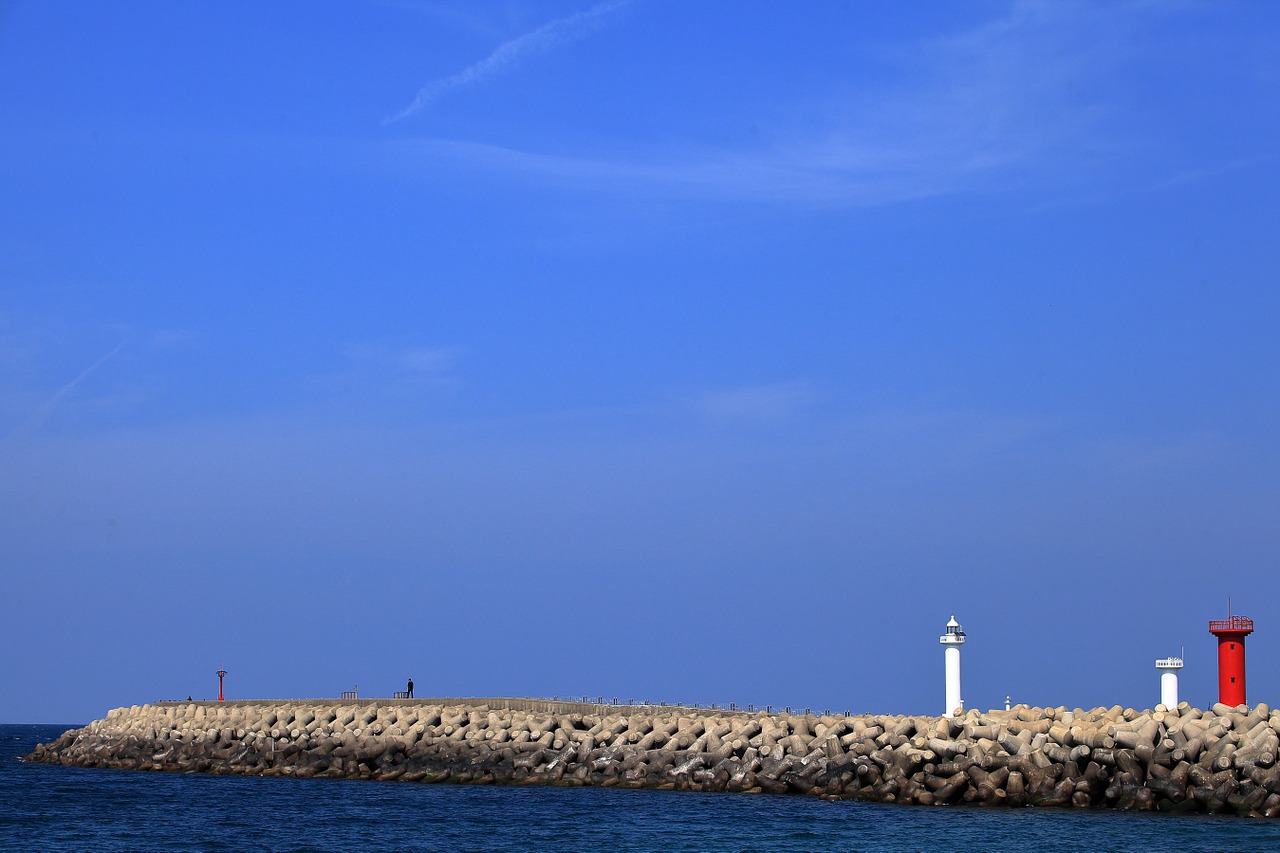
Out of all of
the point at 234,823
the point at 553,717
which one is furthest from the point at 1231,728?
the point at 234,823

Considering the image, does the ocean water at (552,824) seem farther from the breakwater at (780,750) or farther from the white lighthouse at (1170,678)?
the white lighthouse at (1170,678)

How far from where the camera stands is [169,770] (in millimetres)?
42688

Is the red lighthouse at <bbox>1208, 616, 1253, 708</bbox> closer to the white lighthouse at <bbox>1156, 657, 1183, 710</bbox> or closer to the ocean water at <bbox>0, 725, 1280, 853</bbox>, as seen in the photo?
the white lighthouse at <bbox>1156, 657, 1183, 710</bbox>

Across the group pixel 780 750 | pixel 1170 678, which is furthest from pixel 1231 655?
pixel 780 750

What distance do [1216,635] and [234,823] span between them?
21.6 m

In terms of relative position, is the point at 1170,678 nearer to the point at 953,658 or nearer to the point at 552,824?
the point at 953,658

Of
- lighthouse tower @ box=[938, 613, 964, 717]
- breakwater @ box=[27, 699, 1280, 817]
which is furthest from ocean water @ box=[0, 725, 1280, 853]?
lighthouse tower @ box=[938, 613, 964, 717]

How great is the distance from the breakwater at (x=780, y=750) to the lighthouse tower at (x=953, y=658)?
5.62m

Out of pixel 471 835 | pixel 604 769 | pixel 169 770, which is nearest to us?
pixel 471 835

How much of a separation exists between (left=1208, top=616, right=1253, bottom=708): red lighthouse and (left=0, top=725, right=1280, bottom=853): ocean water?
9680 mm

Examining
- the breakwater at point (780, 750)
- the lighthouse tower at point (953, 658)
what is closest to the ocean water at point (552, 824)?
the breakwater at point (780, 750)

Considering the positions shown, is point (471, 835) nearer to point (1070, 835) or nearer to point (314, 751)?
point (1070, 835)

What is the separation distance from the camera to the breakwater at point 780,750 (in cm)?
2681

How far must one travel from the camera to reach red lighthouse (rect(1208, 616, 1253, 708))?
34594 millimetres
